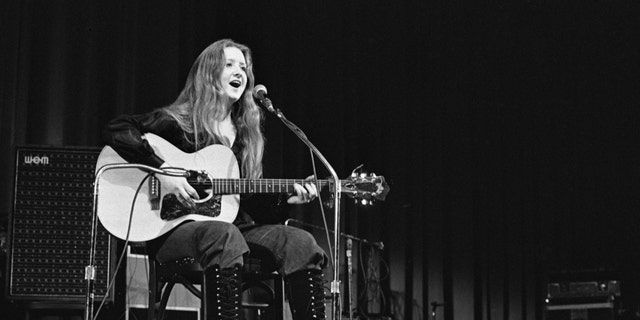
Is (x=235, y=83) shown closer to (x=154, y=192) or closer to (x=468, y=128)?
(x=154, y=192)

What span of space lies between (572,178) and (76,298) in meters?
4.51

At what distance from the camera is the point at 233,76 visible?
3.97 meters

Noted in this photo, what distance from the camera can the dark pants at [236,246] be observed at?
128 inches

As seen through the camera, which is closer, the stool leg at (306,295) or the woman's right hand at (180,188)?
the stool leg at (306,295)

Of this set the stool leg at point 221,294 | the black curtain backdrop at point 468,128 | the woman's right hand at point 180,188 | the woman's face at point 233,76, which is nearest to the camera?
the stool leg at point 221,294

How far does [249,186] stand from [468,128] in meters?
3.70

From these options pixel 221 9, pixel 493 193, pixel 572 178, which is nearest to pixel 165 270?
pixel 221 9

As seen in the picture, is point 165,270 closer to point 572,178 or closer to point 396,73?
point 396,73

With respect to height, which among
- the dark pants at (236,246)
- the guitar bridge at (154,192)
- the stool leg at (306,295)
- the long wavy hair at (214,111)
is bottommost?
the stool leg at (306,295)

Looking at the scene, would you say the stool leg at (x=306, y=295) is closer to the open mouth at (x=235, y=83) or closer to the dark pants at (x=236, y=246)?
Result: the dark pants at (x=236, y=246)

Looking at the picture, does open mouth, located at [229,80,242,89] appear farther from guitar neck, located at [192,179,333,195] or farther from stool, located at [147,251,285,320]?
stool, located at [147,251,285,320]

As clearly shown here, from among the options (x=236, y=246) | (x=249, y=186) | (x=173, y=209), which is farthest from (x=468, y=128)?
(x=236, y=246)

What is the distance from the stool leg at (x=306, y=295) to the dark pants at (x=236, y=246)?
3cm

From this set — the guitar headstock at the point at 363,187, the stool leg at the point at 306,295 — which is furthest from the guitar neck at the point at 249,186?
the stool leg at the point at 306,295
